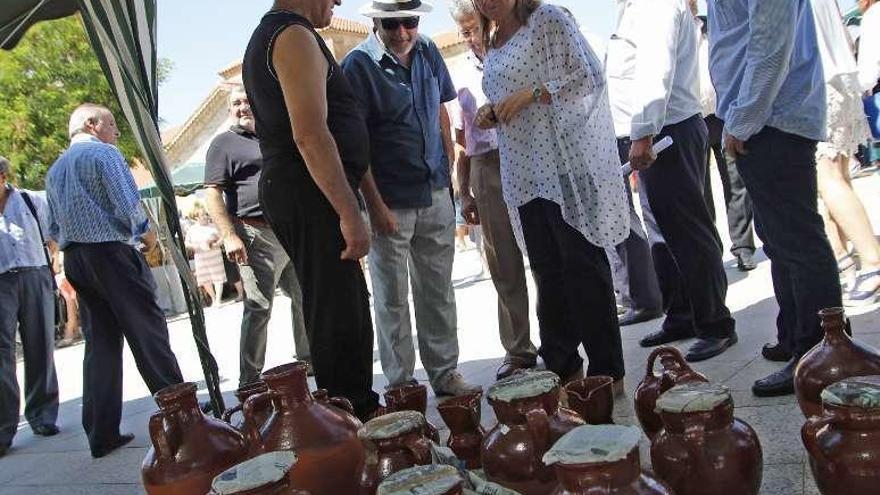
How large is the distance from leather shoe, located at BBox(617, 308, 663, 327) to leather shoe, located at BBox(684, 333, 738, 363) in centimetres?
101

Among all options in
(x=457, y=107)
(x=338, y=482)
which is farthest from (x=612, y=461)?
(x=457, y=107)

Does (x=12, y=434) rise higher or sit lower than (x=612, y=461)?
lower

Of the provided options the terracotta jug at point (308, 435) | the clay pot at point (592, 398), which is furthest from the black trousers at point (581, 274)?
the terracotta jug at point (308, 435)

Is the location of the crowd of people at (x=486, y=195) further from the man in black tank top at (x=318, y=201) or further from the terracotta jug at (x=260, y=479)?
the terracotta jug at (x=260, y=479)

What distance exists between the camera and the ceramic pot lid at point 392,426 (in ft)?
4.80

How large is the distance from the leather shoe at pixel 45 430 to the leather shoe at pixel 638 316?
3.52 m

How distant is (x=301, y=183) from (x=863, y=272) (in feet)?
9.72

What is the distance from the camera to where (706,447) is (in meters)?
1.45

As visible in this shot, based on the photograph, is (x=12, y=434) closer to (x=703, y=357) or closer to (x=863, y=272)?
(x=703, y=357)

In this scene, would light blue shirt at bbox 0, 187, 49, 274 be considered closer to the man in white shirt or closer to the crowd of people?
the crowd of people

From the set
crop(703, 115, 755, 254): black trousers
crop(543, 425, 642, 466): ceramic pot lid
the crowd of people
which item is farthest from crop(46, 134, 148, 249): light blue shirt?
crop(703, 115, 755, 254): black trousers

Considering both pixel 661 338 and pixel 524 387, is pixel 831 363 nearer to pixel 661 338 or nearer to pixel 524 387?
pixel 524 387

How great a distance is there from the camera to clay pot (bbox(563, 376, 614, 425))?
1813 mm

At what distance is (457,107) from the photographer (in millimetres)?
4367
